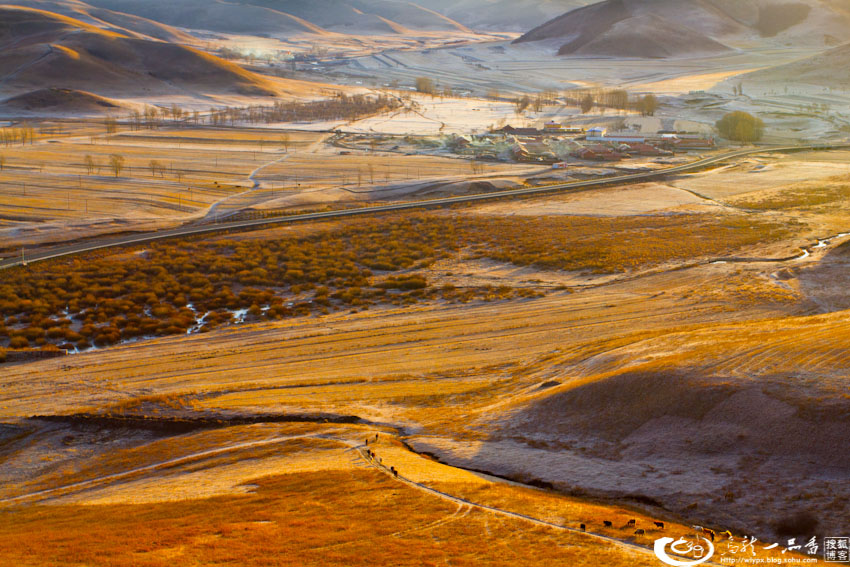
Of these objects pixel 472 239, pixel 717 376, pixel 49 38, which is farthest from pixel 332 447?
pixel 49 38

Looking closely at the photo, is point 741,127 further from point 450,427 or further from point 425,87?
point 450,427

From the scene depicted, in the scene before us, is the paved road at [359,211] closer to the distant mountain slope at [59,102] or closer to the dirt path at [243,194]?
the dirt path at [243,194]

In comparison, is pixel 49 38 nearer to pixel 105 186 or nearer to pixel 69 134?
pixel 69 134

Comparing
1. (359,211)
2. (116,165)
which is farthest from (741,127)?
(116,165)

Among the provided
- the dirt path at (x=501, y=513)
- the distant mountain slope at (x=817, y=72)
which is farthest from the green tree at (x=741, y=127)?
the dirt path at (x=501, y=513)

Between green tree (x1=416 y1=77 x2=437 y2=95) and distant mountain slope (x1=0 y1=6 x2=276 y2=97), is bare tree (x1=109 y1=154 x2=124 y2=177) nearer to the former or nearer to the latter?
distant mountain slope (x1=0 y1=6 x2=276 y2=97)

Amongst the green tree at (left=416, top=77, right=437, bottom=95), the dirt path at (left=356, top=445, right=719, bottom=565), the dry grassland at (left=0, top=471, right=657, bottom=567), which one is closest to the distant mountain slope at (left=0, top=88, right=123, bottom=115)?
the green tree at (left=416, top=77, right=437, bottom=95)

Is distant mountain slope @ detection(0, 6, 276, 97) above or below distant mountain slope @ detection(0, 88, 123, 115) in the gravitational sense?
above
